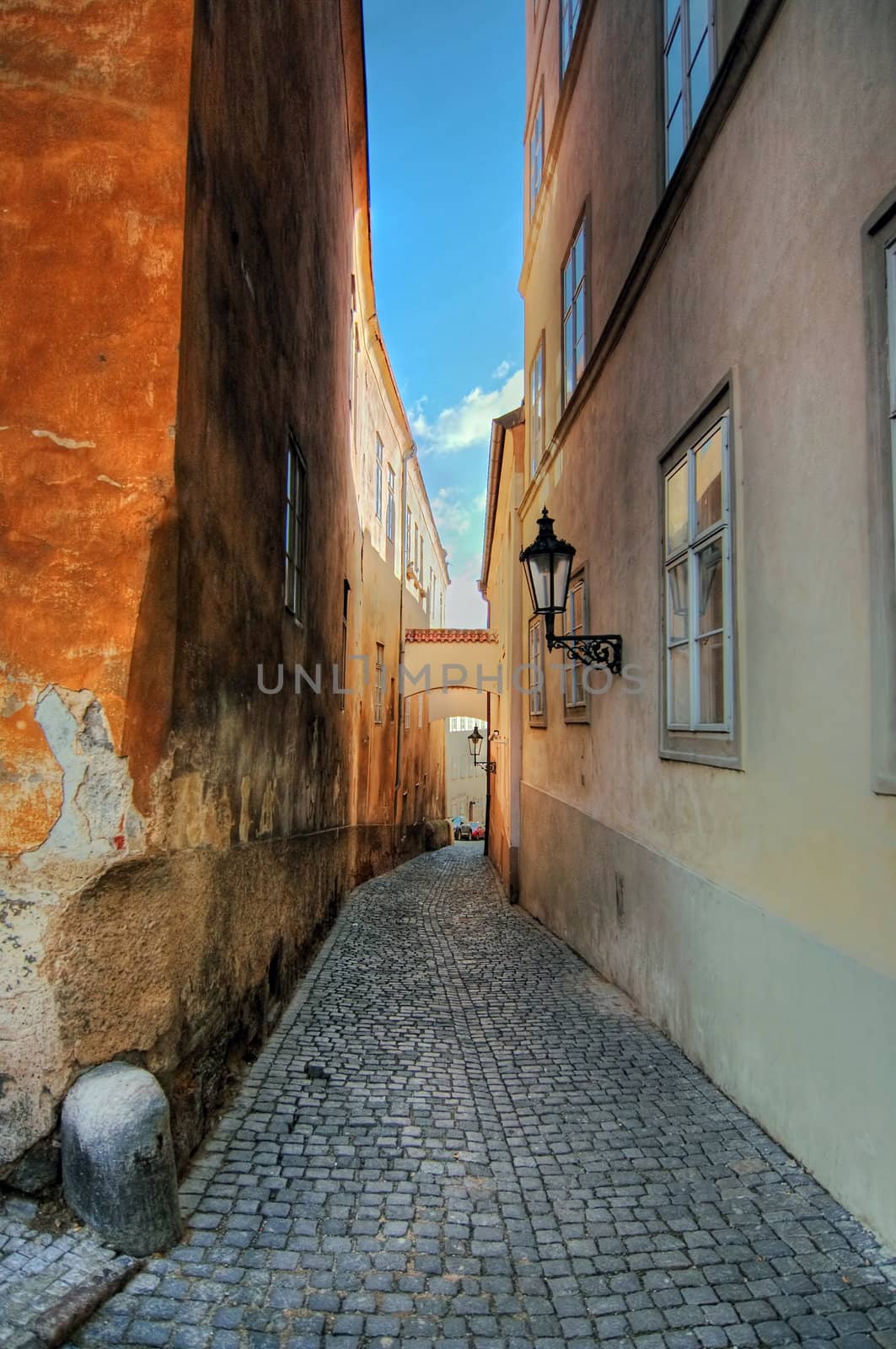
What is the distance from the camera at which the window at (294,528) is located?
6.19 metres

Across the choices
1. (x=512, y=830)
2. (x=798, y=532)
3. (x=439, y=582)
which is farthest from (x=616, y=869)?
(x=439, y=582)

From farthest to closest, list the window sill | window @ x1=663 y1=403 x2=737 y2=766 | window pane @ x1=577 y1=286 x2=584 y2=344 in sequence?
window pane @ x1=577 y1=286 x2=584 y2=344
window @ x1=663 y1=403 x2=737 y2=766
the window sill

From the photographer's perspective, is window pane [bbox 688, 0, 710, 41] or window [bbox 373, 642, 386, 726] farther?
window [bbox 373, 642, 386, 726]

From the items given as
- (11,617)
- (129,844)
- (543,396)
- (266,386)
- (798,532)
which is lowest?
(129,844)

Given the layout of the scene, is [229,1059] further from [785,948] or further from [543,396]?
[543,396]

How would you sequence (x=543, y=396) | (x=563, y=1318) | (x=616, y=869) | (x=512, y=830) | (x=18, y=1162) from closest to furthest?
1. (x=563, y=1318)
2. (x=18, y=1162)
3. (x=616, y=869)
4. (x=543, y=396)
5. (x=512, y=830)

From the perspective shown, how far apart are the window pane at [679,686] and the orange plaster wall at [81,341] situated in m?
3.09

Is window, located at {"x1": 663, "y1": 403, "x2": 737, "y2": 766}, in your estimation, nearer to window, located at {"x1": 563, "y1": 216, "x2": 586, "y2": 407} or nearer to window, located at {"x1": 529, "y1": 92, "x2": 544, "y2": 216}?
window, located at {"x1": 563, "y1": 216, "x2": 586, "y2": 407}

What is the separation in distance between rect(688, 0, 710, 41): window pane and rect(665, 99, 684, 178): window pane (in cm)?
33

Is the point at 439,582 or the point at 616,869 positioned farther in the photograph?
the point at 439,582

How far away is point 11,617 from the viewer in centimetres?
312

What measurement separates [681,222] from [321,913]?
6.39 metres

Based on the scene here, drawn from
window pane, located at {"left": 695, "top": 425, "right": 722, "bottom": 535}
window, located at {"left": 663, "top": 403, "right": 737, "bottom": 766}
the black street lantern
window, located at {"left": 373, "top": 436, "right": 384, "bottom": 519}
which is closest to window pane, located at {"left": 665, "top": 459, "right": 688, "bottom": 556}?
window, located at {"left": 663, "top": 403, "right": 737, "bottom": 766}

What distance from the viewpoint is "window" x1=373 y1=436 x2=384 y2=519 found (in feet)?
53.3
